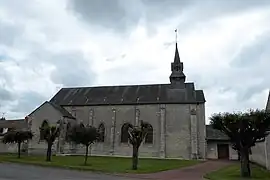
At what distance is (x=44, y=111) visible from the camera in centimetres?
4603

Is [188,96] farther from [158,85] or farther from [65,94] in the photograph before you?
[65,94]

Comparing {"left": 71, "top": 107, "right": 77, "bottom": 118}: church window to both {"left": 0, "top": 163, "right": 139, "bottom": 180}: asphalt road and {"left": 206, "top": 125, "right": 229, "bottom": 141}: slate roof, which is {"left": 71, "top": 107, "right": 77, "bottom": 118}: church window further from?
{"left": 0, "top": 163, "right": 139, "bottom": 180}: asphalt road

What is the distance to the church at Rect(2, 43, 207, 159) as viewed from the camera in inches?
1745

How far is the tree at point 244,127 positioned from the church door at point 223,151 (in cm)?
2687

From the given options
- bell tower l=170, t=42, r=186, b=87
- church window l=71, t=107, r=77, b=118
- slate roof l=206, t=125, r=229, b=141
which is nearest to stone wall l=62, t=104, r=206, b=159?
church window l=71, t=107, r=77, b=118

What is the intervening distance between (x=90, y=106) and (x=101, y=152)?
7.71 meters

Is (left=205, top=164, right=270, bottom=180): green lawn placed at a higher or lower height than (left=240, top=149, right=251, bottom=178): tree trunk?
lower

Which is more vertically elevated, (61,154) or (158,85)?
(158,85)

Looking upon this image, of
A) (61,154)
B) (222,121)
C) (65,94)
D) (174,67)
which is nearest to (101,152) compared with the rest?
(61,154)

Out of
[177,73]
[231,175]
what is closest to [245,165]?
[231,175]

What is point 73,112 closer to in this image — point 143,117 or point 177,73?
point 143,117

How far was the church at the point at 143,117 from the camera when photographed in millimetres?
44312

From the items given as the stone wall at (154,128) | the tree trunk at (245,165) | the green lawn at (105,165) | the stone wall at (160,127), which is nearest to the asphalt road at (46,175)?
the green lawn at (105,165)

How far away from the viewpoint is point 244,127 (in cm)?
2173
